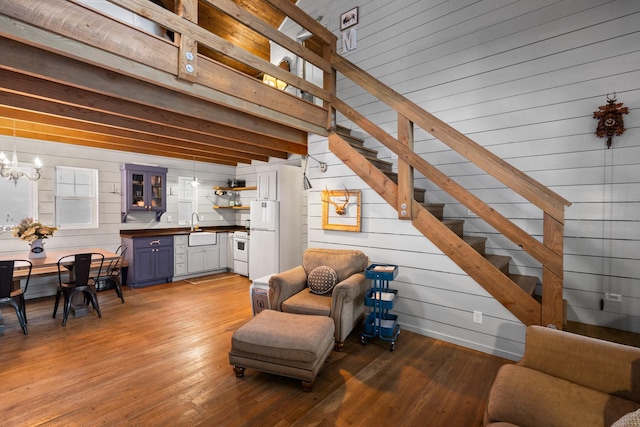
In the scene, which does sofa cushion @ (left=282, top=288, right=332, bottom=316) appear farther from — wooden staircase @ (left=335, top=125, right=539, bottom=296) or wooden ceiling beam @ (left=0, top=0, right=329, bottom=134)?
wooden ceiling beam @ (left=0, top=0, right=329, bottom=134)

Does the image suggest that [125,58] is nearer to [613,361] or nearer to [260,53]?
[613,361]

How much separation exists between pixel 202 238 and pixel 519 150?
5712 millimetres

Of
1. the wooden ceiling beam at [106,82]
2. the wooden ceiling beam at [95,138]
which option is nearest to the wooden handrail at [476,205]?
the wooden ceiling beam at [106,82]

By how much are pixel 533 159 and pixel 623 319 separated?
Answer: 71.7 inches

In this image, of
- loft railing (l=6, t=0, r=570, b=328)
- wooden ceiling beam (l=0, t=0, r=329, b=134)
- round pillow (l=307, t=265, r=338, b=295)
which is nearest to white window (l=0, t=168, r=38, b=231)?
wooden ceiling beam (l=0, t=0, r=329, b=134)

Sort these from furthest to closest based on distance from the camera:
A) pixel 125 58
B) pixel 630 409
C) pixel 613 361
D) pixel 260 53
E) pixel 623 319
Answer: pixel 260 53 < pixel 623 319 < pixel 125 58 < pixel 613 361 < pixel 630 409

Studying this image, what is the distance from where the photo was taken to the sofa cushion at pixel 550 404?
1.44 m

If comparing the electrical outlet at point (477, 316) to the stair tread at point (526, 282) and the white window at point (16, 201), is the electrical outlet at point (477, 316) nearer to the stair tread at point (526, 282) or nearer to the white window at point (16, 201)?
the stair tread at point (526, 282)

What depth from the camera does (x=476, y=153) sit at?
2.78 meters

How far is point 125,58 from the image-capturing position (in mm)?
2209

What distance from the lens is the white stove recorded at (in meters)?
6.30

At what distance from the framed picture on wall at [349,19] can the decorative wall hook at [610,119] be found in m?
3.74

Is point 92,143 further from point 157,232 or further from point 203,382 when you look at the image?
point 203,382

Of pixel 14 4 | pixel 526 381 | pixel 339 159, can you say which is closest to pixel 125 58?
pixel 14 4
